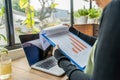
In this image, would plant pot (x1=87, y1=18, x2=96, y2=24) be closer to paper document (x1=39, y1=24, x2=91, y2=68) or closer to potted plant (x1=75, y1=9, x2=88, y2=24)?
potted plant (x1=75, y1=9, x2=88, y2=24)

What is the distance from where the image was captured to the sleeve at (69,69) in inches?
35.0

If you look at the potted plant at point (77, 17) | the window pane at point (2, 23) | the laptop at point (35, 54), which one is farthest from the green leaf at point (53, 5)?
the laptop at point (35, 54)

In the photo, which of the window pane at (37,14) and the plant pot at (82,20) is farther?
the plant pot at (82,20)

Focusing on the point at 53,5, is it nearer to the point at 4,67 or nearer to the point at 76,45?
the point at 76,45

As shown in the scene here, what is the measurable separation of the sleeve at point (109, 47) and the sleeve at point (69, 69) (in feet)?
0.68

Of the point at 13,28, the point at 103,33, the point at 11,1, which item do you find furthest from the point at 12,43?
the point at 103,33

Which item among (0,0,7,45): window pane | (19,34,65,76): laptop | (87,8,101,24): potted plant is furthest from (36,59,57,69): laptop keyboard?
(87,8,101,24): potted plant

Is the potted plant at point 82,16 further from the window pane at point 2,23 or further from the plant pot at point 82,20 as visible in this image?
the window pane at point 2,23

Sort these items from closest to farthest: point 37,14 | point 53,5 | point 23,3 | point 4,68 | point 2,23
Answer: point 4,68
point 2,23
point 23,3
point 37,14
point 53,5

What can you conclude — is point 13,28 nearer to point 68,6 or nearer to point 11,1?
point 11,1

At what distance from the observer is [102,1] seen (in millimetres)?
864

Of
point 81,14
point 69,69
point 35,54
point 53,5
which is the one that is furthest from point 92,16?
point 69,69

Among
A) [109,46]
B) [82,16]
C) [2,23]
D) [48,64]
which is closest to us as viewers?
[109,46]

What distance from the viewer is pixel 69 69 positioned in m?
0.95
